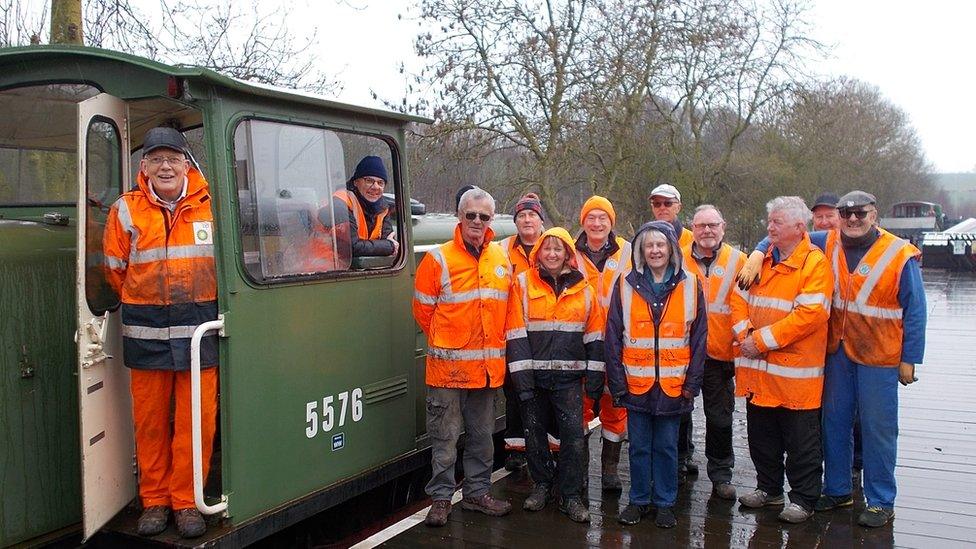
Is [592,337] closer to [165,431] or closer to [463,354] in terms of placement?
[463,354]

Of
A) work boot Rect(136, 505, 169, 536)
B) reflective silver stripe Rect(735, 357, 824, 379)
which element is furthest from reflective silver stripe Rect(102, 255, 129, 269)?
reflective silver stripe Rect(735, 357, 824, 379)

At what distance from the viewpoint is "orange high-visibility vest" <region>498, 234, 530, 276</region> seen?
475 cm

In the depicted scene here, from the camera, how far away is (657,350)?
416 centimetres

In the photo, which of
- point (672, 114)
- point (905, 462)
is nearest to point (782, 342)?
point (905, 462)

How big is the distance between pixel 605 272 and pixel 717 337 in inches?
32.4

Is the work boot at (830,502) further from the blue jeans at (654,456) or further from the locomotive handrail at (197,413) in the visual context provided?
the locomotive handrail at (197,413)

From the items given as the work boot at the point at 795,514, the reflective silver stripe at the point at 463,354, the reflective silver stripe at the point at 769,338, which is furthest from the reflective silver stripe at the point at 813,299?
the reflective silver stripe at the point at 463,354

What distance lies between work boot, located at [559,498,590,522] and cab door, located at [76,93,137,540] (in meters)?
2.37

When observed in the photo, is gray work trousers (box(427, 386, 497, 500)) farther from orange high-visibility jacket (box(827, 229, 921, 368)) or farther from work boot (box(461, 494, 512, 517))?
orange high-visibility jacket (box(827, 229, 921, 368))

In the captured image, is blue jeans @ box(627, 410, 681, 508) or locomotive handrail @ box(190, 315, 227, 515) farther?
blue jeans @ box(627, 410, 681, 508)

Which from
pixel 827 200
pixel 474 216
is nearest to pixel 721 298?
pixel 474 216

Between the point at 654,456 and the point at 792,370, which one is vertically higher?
the point at 792,370

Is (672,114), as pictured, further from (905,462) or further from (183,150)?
(183,150)

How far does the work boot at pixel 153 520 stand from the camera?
10.7ft
